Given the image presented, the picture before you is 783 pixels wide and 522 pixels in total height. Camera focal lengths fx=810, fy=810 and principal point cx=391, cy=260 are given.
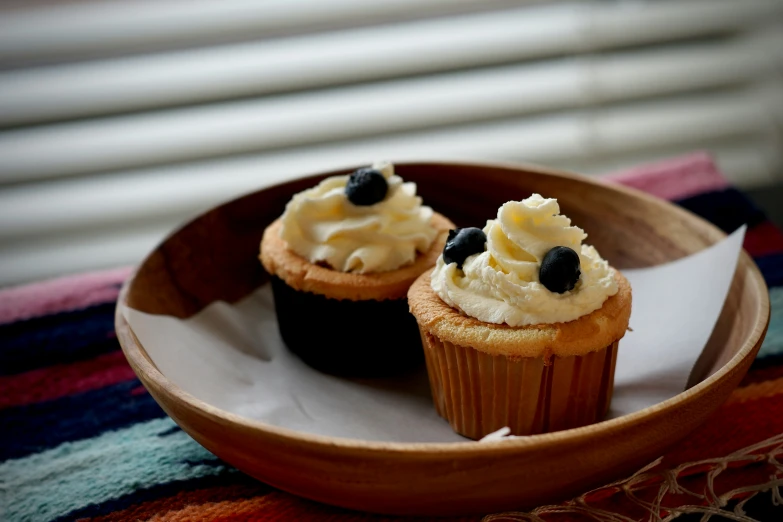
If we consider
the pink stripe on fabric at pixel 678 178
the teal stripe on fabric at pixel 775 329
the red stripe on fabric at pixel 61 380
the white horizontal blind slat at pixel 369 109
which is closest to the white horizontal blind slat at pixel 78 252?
the white horizontal blind slat at pixel 369 109

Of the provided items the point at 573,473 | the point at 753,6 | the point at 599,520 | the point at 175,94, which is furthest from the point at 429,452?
the point at 753,6

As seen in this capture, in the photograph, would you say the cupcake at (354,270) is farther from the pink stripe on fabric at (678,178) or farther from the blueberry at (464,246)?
the pink stripe on fabric at (678,178)

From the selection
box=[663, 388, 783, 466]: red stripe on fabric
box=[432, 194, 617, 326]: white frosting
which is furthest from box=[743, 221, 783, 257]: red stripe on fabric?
box=[432, 194, 617, 326]: white frosting

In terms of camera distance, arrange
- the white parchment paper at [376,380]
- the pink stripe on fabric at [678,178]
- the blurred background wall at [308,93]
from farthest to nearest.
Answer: the blurred background wall at [308,93]
the pink stripe on fabric at [678,178]
the white parchment paper at [376,380]

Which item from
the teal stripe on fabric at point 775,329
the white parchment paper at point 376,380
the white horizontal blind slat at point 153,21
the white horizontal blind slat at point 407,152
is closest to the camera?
the white parchment paper at point 376,380

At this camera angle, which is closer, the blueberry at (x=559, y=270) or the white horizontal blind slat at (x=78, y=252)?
the blueberry at (x=559, y=270)

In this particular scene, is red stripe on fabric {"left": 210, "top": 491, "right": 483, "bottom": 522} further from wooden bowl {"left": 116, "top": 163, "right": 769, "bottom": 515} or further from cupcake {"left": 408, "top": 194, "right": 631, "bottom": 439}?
cupcake {"left": 408, "top": 194, "right": 631, "bottom": 439}

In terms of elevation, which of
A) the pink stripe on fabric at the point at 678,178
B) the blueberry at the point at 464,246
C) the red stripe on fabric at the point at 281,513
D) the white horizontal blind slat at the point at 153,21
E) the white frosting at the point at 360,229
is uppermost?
the white horizontal blind slat at the point at 153,21

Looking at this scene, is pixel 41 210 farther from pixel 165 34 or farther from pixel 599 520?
pixel 599 520
